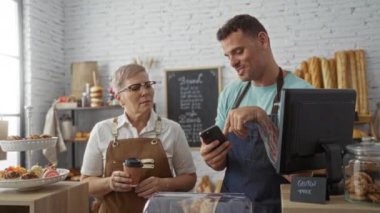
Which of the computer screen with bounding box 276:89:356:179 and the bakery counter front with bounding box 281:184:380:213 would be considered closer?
the bakery counter front with bounding box 281:184:380:213

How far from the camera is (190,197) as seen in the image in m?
1.10

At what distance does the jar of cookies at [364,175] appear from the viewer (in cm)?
101

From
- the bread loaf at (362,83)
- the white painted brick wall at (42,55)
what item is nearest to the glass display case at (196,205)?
the bread loaf at (362,83)

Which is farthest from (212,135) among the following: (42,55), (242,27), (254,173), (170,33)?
(42,55)

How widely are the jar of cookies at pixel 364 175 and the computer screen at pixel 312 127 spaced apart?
0.30ft

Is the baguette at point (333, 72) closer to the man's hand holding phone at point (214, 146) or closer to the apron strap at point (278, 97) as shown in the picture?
the apron strap at point (278, 97)

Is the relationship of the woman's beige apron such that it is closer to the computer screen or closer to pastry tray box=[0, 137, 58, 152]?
pastry tray box=[0, 137, 58, 152]

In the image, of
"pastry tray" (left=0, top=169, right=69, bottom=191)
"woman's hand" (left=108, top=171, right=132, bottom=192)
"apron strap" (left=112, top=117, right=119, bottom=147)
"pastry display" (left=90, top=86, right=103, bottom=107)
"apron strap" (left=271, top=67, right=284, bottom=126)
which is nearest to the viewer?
"pastry tray" (left=0, top=169, right=69, bottom=191)

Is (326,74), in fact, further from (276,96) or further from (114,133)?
(114,133)

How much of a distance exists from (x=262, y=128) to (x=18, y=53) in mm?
3718

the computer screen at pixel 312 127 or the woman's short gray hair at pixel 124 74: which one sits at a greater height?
the woman's short gray hair at pixel 124 74

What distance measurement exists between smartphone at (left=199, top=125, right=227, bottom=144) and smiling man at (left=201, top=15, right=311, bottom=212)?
3 cm

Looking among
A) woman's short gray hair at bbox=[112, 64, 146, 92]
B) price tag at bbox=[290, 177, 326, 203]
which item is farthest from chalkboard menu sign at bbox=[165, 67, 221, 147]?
price tag at bbox=[290, 177, 326, 203]

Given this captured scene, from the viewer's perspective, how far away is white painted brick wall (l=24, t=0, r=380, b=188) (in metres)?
4.09
